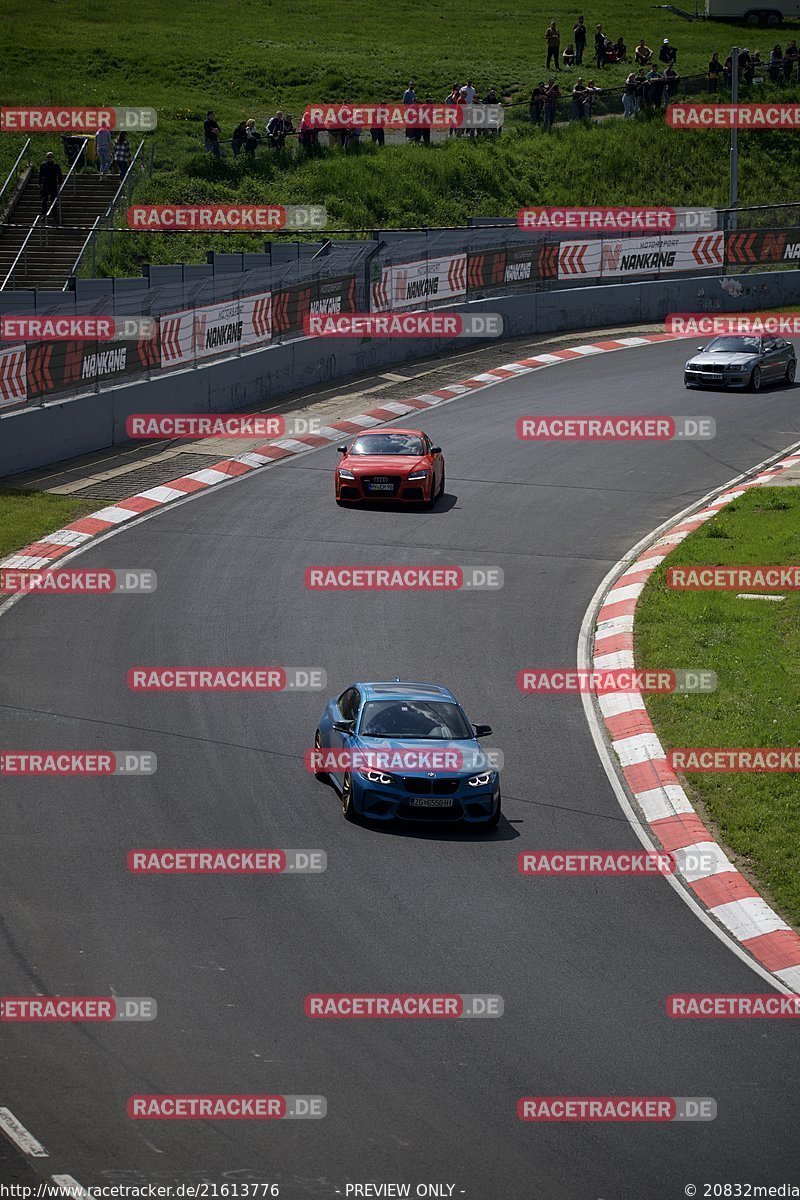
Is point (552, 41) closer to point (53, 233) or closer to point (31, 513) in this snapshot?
point (53, 233)

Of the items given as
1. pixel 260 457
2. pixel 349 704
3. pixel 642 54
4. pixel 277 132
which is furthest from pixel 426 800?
pixel 642 54

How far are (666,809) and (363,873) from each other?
3686 mm

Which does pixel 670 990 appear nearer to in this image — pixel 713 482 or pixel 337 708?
pixel 337 708

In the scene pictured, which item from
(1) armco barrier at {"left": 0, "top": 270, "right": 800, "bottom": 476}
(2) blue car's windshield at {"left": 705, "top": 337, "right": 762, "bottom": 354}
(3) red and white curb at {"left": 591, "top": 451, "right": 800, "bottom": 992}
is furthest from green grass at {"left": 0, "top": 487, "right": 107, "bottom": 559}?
(2) blue car's windshield at {"left": 705, "top": 337, "right": 762, "bottom": 354}

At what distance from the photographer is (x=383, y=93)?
63031 millimetres

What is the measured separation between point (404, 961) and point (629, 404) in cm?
2257

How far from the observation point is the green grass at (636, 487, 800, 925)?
1456 cm

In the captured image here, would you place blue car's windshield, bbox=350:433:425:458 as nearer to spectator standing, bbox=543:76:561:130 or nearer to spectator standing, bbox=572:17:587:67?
spectator standing, bbox=543:76:561:130

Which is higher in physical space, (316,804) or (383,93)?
(383,93)

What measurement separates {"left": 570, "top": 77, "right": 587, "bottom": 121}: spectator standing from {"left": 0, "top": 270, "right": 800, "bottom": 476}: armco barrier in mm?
17849

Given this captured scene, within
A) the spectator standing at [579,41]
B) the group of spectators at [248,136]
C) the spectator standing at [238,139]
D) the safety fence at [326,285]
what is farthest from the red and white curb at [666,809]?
the spectator standing at [579,41]

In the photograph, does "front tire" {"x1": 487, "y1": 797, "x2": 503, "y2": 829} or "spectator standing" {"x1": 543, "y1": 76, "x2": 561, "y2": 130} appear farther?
"spectator standing" {"x1": 543, "y1": 76, "x2": 561, "y2": 130}

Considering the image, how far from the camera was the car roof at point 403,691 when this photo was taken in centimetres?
1541

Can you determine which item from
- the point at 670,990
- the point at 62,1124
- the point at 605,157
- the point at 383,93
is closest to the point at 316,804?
the point at 670,990
